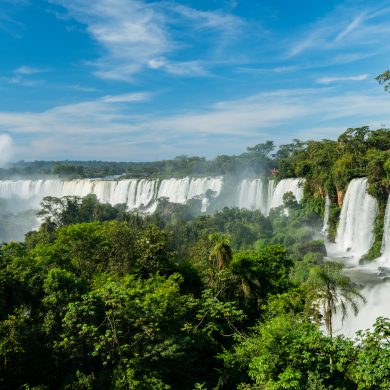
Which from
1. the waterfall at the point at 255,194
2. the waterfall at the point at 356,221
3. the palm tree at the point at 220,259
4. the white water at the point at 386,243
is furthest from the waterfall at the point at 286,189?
the palm tree at the point at 220,259

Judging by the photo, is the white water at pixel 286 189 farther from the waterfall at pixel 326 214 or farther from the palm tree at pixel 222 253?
the palm tree at pixel 222 253

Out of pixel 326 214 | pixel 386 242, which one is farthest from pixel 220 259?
pixel 326 214

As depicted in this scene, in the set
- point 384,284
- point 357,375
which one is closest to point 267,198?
point 384,284

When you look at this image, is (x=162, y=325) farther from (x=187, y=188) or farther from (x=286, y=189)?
(x=187, y=188)

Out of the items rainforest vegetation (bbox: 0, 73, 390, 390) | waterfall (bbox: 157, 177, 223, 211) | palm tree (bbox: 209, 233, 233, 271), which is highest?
waterfall (bbox: 157, 177, 223, 211)

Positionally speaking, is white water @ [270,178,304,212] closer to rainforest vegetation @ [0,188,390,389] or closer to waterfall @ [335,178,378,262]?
waterfall @ [335,178,378,262]

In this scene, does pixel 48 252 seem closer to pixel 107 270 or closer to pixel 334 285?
pixel 107 270

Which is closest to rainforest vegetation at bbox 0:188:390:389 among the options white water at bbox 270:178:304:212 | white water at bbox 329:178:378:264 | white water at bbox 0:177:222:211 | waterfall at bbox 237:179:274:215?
white water at bbox 329:178:378:264
